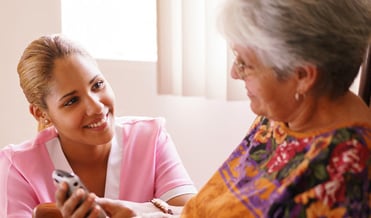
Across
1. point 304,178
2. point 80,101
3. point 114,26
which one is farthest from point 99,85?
point 114,26

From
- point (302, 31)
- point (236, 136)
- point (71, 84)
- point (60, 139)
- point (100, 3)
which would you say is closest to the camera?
point (302, 31)

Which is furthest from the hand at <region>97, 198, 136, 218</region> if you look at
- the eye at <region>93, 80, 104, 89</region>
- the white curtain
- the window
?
the window

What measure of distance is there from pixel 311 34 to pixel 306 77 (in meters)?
0.08

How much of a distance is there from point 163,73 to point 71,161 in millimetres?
639

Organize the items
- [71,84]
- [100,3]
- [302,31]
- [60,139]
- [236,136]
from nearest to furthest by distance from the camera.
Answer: [302,31] < [71,84] < [60,139] < [236,136] < [100,3]

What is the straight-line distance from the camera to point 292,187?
1180 mm

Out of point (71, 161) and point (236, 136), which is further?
point (236, 136)

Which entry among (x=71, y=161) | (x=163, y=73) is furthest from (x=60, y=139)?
(x=163, y=73)

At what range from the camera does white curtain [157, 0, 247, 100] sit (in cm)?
223

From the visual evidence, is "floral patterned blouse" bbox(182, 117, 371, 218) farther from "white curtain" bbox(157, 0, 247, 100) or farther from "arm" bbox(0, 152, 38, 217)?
"white curtain" bbox(157, 0, 247, 100)

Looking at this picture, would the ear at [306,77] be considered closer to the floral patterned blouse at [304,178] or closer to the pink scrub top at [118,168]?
the floral patterned blouse at [304,178]

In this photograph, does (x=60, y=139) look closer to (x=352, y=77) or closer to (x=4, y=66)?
(x=352, y=77)

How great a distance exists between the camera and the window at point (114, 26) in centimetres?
276

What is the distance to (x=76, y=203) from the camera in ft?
4.44
